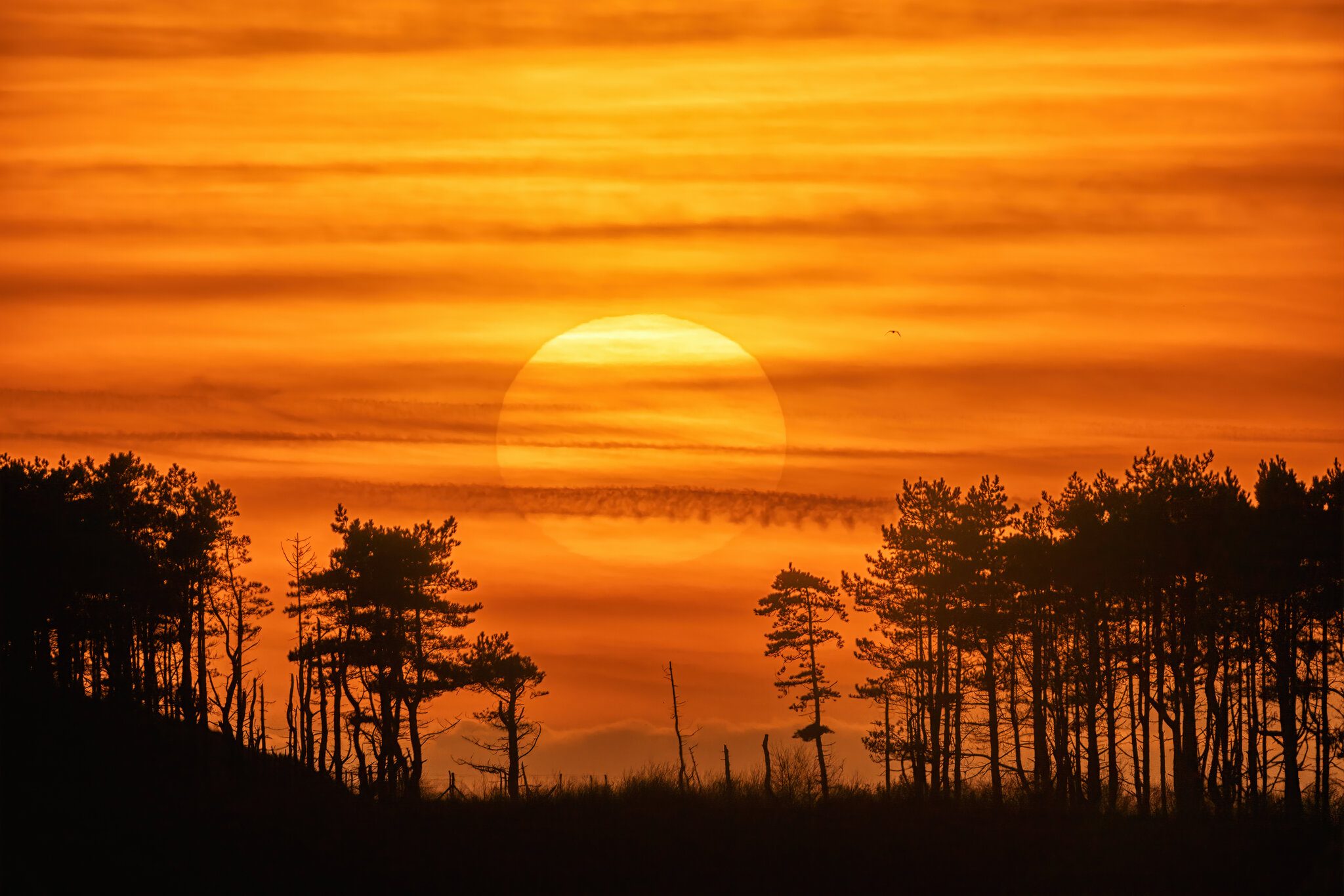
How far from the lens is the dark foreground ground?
4528 centimetres

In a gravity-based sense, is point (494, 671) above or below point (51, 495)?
below

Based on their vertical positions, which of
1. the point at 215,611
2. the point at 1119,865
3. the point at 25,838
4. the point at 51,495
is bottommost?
the point at 1119,865

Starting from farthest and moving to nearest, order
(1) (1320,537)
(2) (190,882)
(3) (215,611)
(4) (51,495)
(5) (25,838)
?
(3) (215,611)
(4) (51,495)
(1) (1320,537)
(5) (25,838)
(2) (190,882)

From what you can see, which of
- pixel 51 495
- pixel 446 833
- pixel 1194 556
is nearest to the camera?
pixel 446 833

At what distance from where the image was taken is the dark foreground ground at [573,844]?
149 feet

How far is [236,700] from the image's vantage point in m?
69.1

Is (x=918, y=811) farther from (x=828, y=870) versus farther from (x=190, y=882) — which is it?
(x=190, y=882)

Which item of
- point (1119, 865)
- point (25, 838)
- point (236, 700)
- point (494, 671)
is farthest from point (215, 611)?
point (1119, 865)

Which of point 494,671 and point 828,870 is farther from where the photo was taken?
point 494,671

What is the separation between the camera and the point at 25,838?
4703 centimetres

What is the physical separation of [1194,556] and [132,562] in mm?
47598

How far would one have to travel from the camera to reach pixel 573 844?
49.5 metres

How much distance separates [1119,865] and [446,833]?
2335 cm

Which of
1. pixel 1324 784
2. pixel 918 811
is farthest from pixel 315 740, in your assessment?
pixel 1324 784
